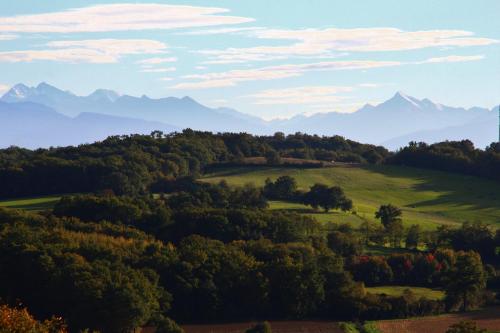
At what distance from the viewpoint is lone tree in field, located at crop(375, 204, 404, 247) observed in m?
97.1

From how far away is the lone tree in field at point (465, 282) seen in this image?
75812 millimetres

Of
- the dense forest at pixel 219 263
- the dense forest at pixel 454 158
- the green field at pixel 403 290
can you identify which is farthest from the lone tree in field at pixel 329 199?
the dense forest at pixel 454 158

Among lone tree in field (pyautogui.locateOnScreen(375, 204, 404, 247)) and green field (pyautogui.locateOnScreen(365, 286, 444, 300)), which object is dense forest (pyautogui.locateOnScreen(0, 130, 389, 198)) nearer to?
lone tree in field (pyautogui.locateOnScreen(375, 204, 404, 247))

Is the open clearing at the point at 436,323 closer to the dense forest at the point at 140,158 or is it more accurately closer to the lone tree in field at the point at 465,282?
the lone tree in field at the point at 465,282

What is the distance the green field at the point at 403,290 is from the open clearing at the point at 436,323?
14.6ft

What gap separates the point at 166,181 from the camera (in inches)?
5349

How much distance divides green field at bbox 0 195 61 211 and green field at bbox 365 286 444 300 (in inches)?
2127

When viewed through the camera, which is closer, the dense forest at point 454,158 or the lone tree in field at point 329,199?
the lone tree in field at point 329,199

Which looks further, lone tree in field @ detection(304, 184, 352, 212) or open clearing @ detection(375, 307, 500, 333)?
lone tree in field @ detection(304, 184, 352, 212)

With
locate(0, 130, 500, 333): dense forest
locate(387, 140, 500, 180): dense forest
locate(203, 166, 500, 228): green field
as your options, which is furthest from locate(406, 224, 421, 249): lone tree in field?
locate(387, 140, 500, 180): dense forest

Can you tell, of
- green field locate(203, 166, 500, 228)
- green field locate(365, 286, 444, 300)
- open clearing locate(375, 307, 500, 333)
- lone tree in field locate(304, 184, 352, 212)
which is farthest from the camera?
green field locate(203, 166, 500, 228)

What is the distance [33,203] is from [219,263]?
55.9 m

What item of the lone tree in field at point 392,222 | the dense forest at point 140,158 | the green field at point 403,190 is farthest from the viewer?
the dense forest at point 140,158

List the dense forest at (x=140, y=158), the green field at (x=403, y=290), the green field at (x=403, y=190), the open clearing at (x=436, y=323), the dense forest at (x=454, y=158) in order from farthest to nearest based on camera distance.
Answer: the dense forest at (x=454, y=158), the dense forest at (x=140, y=158), the green field at (x=403, y=190), the green field at (x=403, y=290), the open clearing at (x=436, y=323)
